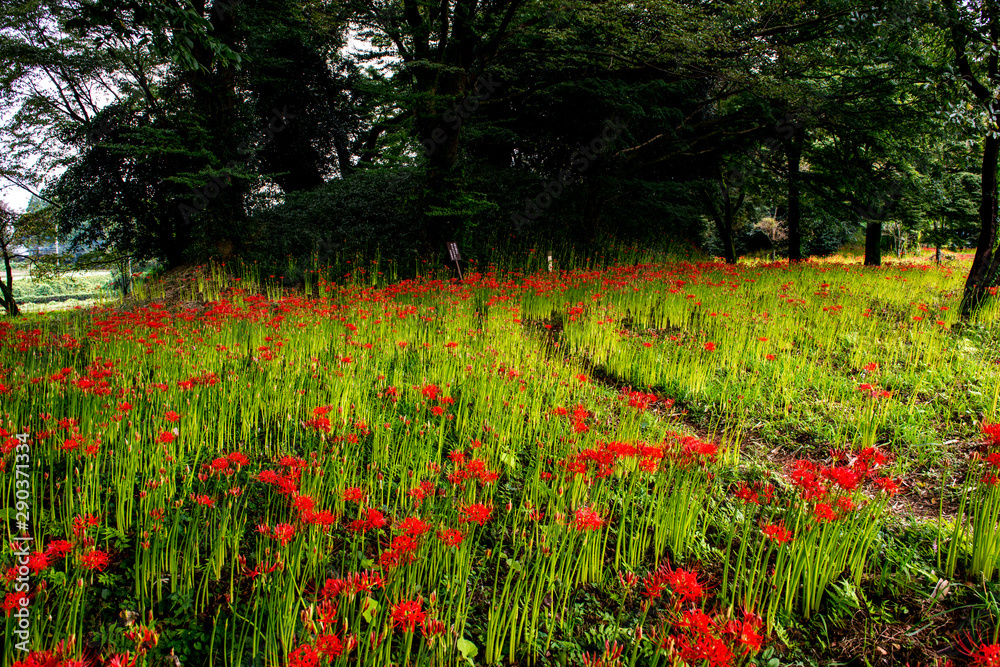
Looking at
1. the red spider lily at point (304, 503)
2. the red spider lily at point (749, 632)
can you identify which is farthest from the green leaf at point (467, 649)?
the red spider lily at point (749, 632)

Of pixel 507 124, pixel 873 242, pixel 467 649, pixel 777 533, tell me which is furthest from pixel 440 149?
pixel 873 242

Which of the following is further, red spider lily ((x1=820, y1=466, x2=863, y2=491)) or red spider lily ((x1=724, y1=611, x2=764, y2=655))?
red spider lily ((x1=820, y1=466, x2=863, y2=491))

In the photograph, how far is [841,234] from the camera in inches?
1083

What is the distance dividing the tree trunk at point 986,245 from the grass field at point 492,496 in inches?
46.2

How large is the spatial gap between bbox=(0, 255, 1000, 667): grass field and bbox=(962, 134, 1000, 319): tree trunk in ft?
3.85

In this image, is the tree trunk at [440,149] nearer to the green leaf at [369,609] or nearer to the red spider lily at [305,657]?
the green leaf at [369,609]

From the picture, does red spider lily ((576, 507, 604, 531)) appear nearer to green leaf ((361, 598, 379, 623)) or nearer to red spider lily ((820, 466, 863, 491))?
green leaf ((361, 598, 379, 623))

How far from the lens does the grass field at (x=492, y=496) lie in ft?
6.17

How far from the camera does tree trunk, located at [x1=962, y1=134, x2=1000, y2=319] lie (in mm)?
6602

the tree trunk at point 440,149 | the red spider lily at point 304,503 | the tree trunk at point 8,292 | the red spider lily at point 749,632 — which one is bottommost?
the red spider lily at point 749,632

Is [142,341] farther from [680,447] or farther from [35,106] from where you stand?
[35,106]

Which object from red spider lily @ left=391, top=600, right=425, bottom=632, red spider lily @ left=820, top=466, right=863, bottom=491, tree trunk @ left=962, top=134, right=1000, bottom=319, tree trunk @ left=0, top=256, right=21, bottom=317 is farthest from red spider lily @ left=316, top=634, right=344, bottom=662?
tree trunk @ left=0, top=256, right=21, bottom=317

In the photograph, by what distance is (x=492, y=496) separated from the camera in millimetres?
2693

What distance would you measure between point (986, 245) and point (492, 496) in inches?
333
